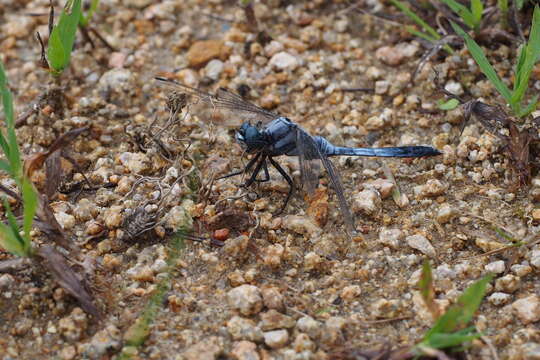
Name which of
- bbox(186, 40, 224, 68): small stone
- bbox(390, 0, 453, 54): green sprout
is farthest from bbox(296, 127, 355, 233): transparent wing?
bbox(186, 40, 224, 68): small stone

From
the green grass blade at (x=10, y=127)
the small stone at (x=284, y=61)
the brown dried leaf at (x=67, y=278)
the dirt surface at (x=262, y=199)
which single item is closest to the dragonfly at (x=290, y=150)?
the dirt surface at (x=262, y=199)

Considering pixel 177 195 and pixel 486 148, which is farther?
pixel 486 148

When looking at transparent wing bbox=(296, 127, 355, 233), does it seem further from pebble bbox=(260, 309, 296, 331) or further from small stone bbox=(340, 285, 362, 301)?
pebble bbox=(260, 309, 296, 331)

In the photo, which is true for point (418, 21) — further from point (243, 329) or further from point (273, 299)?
point (243, 329)

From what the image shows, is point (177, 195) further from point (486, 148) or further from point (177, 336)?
point (486, 148)

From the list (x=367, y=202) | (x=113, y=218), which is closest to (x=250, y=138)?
(x=367, y=202)

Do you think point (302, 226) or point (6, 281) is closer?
point (6, 281)

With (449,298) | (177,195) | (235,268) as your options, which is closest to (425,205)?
(449,298)
